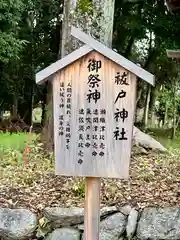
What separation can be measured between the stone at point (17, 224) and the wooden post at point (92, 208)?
1408 mm

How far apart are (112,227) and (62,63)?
7.52 feet

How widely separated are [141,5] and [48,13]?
4395 mm

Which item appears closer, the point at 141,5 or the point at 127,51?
the point at 141,5

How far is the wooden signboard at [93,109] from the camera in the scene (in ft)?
10.3

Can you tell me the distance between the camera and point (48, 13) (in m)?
16.8

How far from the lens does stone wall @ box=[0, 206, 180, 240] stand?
15.2 feet

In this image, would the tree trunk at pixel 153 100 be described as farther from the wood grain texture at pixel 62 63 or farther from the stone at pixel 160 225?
the wood grain texture at pixel 62 63

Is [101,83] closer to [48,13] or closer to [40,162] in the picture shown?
[40,162]

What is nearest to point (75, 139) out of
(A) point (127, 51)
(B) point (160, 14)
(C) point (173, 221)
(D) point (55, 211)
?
(D) point (55, 211)

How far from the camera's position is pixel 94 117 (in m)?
3.19

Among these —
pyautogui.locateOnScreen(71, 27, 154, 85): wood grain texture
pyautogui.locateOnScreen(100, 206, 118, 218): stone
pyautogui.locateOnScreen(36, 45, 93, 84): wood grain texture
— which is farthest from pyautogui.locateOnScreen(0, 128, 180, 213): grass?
pyautogui.locateOnScreen(71, 27, 154, 85): wood grain texture

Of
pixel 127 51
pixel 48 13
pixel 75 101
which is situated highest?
pixel 48 13

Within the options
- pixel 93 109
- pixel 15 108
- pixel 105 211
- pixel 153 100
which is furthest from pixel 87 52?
pixel 153 100

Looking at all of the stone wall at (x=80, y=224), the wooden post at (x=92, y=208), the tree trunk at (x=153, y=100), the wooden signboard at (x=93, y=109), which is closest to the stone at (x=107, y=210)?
the stone wall at (x=80, y=224)
